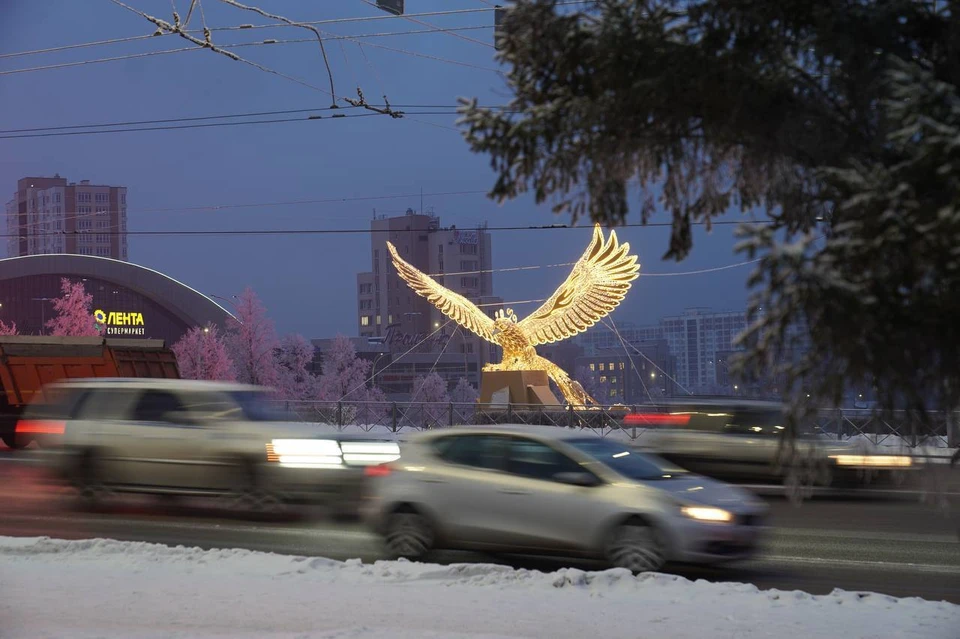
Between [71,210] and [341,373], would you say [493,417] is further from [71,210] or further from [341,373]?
[71,210]

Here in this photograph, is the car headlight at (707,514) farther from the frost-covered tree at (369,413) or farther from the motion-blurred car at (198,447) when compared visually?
the frost-covered tree at (369,413)

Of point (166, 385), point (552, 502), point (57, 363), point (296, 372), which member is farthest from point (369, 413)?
point (296, 372)

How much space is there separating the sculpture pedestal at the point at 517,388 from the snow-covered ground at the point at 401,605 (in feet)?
86.8

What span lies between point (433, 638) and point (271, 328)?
64.4 metres

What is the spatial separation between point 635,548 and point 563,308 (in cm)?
2559

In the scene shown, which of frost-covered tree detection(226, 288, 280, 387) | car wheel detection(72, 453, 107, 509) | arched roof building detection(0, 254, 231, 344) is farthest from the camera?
arched roof building detection(0, 254, 231, 344)

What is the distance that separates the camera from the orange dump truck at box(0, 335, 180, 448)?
1121 inches

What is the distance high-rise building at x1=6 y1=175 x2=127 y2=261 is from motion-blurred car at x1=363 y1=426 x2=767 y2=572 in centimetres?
17374

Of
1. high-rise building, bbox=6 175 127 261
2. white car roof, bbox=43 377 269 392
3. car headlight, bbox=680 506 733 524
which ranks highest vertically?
high-rise building, bbox=6 175 127 261

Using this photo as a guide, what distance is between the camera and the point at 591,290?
3512 cm

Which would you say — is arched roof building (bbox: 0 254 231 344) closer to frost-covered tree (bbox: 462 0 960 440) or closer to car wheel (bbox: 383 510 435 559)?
car wheel (bbox: 383 510 435 559)

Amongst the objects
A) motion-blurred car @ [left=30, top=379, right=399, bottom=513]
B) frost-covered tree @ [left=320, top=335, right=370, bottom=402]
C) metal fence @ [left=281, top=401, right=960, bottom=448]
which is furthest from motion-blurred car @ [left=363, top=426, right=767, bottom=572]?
frost-covered tree @ [left=320, top=335, right=370, bottom=402]

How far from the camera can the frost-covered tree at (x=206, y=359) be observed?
71.2m

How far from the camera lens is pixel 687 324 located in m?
170
